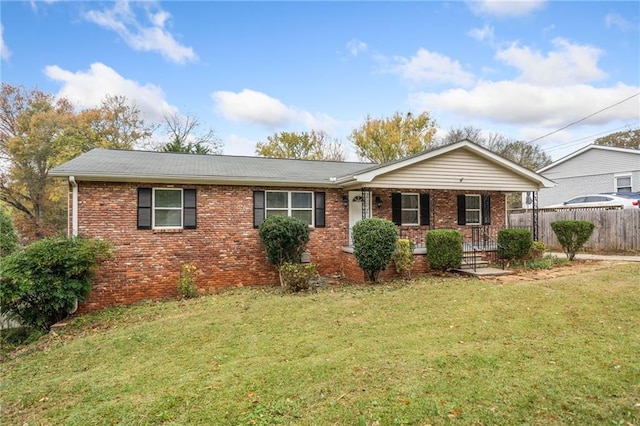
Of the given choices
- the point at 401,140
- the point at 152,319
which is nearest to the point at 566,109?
the point at 401,140

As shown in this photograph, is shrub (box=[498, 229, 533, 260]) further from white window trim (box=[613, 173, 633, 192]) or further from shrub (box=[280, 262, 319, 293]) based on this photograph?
white window trim (box=[613, 173, 633, 192])

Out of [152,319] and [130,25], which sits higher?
[130,25]

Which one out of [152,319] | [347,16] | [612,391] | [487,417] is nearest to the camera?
[487,417]

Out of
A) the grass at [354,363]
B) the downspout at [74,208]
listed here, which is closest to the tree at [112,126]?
the downspout at [74,208]

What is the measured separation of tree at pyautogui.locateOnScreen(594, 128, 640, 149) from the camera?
97.7ft

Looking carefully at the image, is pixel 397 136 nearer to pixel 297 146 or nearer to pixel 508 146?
pixel 297 146

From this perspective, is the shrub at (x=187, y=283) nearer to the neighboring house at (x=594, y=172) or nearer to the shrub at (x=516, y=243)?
the shrub at (x=516, y=243)

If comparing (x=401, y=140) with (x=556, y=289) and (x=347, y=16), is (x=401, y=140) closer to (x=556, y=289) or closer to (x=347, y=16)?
(x=347, y=16)

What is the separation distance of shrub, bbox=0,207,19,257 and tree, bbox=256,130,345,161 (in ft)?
72.2

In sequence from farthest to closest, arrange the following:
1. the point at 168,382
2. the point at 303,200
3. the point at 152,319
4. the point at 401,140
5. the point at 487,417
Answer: the point at 401,140 < the point at 303,200 < the point at 152,319 < the point at 168,382 < the point at 487,417

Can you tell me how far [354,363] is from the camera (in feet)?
14.3

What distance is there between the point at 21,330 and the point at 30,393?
201 inches

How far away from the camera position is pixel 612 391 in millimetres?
3484

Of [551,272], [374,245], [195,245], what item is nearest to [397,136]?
[551,272]
